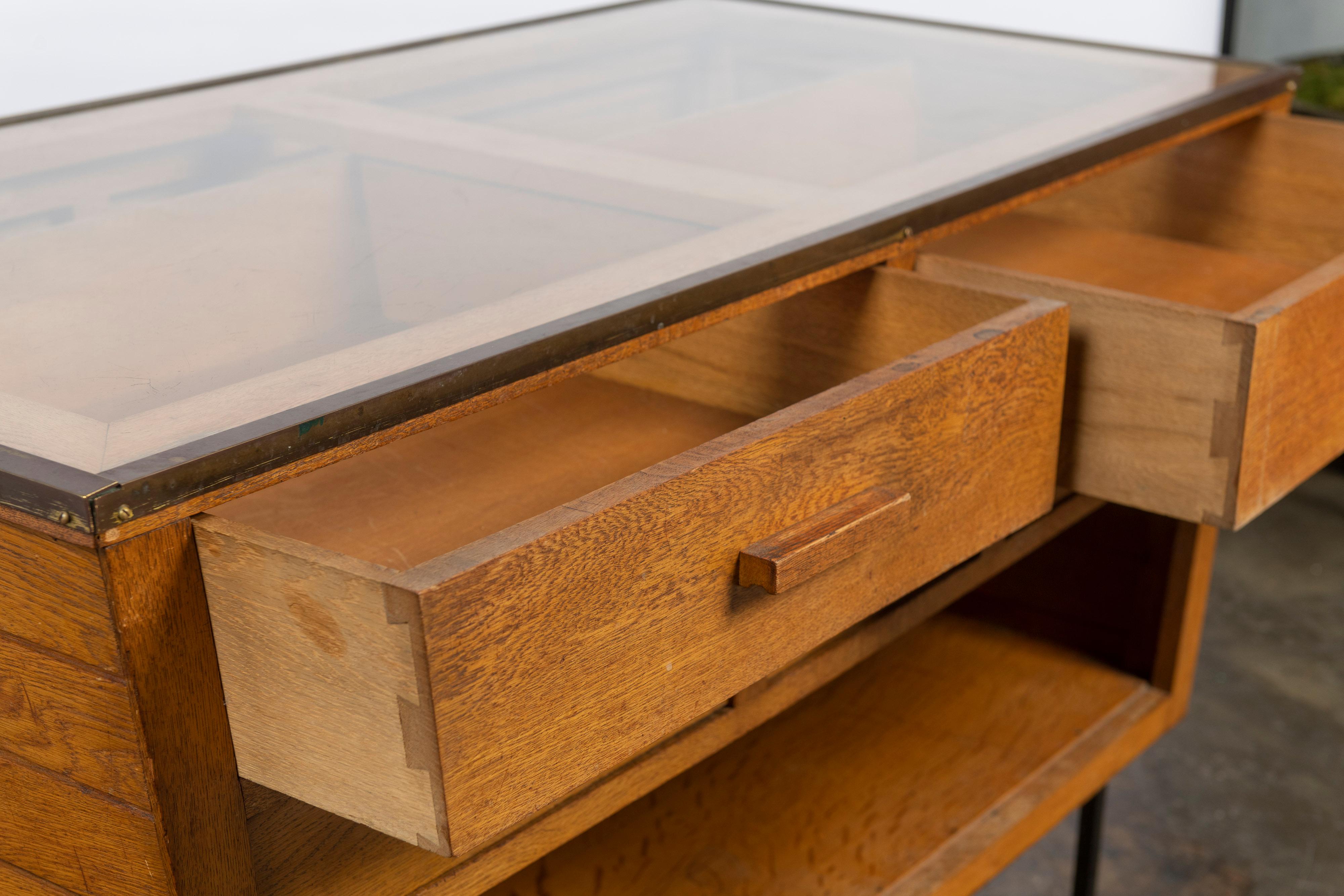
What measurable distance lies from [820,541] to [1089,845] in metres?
0.87

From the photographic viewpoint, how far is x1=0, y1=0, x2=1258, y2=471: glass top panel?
23.6 inches

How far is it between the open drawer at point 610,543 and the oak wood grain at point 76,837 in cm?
5

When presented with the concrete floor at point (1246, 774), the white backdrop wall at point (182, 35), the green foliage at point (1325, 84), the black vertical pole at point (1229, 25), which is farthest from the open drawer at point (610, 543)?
the black vertical pole at point (1229, 25)

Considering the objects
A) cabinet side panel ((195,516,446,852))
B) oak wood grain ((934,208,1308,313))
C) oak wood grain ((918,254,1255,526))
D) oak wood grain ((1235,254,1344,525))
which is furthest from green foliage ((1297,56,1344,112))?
cabinet side panel ((195,516,446,852))

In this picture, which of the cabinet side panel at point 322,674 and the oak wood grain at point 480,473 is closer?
the cabinet side panel at point 322,674

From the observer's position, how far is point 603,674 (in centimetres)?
56

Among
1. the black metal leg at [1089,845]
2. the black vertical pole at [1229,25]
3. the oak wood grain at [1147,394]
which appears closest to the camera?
the oak wood grain at [1147,394]

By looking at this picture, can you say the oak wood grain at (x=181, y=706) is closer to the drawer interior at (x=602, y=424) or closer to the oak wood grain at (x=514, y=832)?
the oak wood grain at (x=514, y=832)

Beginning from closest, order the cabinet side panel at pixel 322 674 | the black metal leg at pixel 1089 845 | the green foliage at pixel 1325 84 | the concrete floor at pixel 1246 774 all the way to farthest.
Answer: the cabinet side panel at pixel 322 674 → the black metal leg at pixel 1089 845 → the concrete floor at pixel 1246 774 → the green foliage at pixel 1325 84

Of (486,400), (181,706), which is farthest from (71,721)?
(486,400)

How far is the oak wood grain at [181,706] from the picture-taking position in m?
0.51

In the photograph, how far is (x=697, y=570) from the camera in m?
0.59

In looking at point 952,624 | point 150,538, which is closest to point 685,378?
point 150,538

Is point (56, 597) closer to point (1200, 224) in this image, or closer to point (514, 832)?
point (514, 832)
